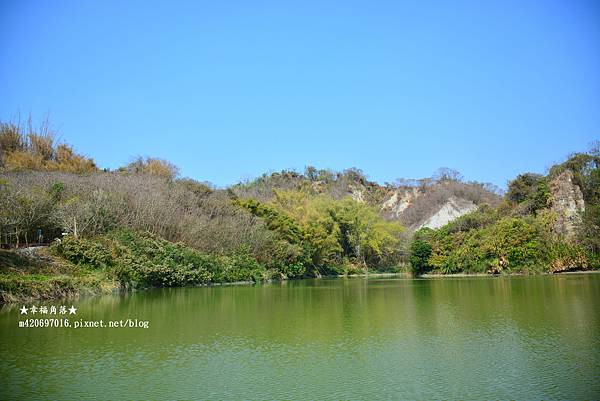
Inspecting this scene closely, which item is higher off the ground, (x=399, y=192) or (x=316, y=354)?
(x=399, y=192)

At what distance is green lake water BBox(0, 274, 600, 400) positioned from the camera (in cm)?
827

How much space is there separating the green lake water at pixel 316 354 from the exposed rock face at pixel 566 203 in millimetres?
20944

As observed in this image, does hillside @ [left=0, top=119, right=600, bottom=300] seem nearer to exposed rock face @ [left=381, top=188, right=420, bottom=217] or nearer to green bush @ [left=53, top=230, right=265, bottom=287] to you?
green bush @ [left=53, top=230, right=265, bottom=287]

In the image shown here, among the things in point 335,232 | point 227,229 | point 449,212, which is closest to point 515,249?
point 335,232

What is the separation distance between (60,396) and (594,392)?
7.91 meters

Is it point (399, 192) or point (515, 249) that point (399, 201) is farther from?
point (515, 249)

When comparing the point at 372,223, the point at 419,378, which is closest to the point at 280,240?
the point at 372,223

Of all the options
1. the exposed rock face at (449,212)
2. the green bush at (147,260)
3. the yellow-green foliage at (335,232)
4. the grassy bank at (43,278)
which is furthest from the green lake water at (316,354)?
the exposed rock face at (449,212)

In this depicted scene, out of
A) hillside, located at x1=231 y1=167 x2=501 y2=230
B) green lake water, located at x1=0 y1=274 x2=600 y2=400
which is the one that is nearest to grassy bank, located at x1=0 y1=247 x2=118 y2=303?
green lake water, located at x1=0 y1=274 x2=600 y2=400

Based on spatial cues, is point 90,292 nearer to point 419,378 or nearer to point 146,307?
point 146,307

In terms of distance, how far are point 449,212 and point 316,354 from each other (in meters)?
54.2

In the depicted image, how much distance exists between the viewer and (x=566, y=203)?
3819 cm

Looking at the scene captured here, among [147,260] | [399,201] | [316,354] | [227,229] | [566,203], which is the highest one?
[399,201]

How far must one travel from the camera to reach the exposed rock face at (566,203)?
3706cm
